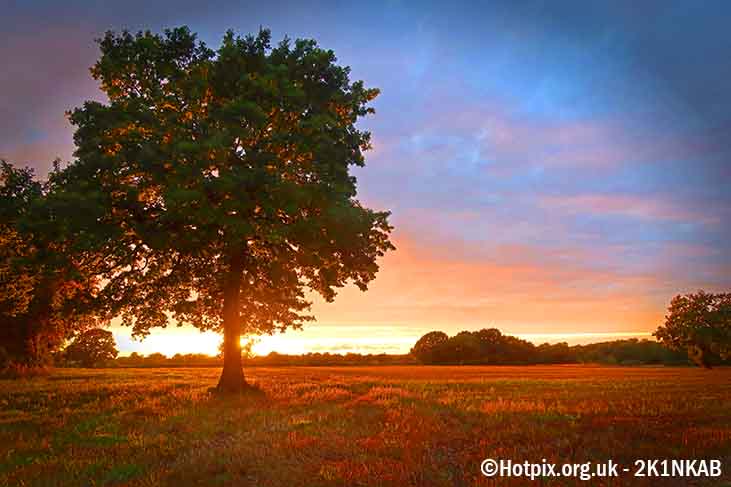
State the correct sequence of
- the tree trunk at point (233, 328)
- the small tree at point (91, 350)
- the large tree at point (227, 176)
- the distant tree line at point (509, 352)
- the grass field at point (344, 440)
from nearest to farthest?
the grass field at point (344, 440) < the large tree at point (227, 176) < the tree trunk at point (233, 328) < the small tree at point (91, 350) < the distant tree line at point (509, 352)

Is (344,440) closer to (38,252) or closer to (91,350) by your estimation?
(38,252)

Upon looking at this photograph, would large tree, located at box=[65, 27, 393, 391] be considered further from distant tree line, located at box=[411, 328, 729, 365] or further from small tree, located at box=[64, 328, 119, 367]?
distant tree line, located at box=[411, 328, 729, 365]

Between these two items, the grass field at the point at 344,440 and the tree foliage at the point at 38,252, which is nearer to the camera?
the grass field at the point at 344,440

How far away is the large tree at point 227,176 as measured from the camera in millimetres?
24312

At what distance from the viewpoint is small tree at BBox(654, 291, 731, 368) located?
77.4 m

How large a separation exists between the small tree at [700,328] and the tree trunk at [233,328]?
73.4 m

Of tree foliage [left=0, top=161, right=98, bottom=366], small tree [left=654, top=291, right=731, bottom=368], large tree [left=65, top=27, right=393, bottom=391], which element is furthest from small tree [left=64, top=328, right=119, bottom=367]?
small tree [left=654, top=291, right=731, bottom=368]

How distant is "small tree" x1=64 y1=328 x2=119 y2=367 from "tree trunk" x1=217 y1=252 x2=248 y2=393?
5529 cm

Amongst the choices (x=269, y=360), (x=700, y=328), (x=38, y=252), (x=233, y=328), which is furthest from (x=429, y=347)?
(x=38, y=252)

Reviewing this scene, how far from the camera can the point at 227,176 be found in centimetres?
2352

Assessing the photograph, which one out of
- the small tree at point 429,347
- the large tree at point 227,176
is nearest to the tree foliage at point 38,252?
the large tree at point 227,176

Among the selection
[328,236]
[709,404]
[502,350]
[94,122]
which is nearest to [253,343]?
[328,236]

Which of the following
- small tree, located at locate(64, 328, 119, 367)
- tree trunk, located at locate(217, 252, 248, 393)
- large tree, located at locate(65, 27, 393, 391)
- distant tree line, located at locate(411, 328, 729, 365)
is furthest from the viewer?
distant tree line, located at locate(411, 328, 729, 365)

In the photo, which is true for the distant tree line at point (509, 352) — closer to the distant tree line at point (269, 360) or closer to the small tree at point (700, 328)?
the distant tree line at point (269, 360)
